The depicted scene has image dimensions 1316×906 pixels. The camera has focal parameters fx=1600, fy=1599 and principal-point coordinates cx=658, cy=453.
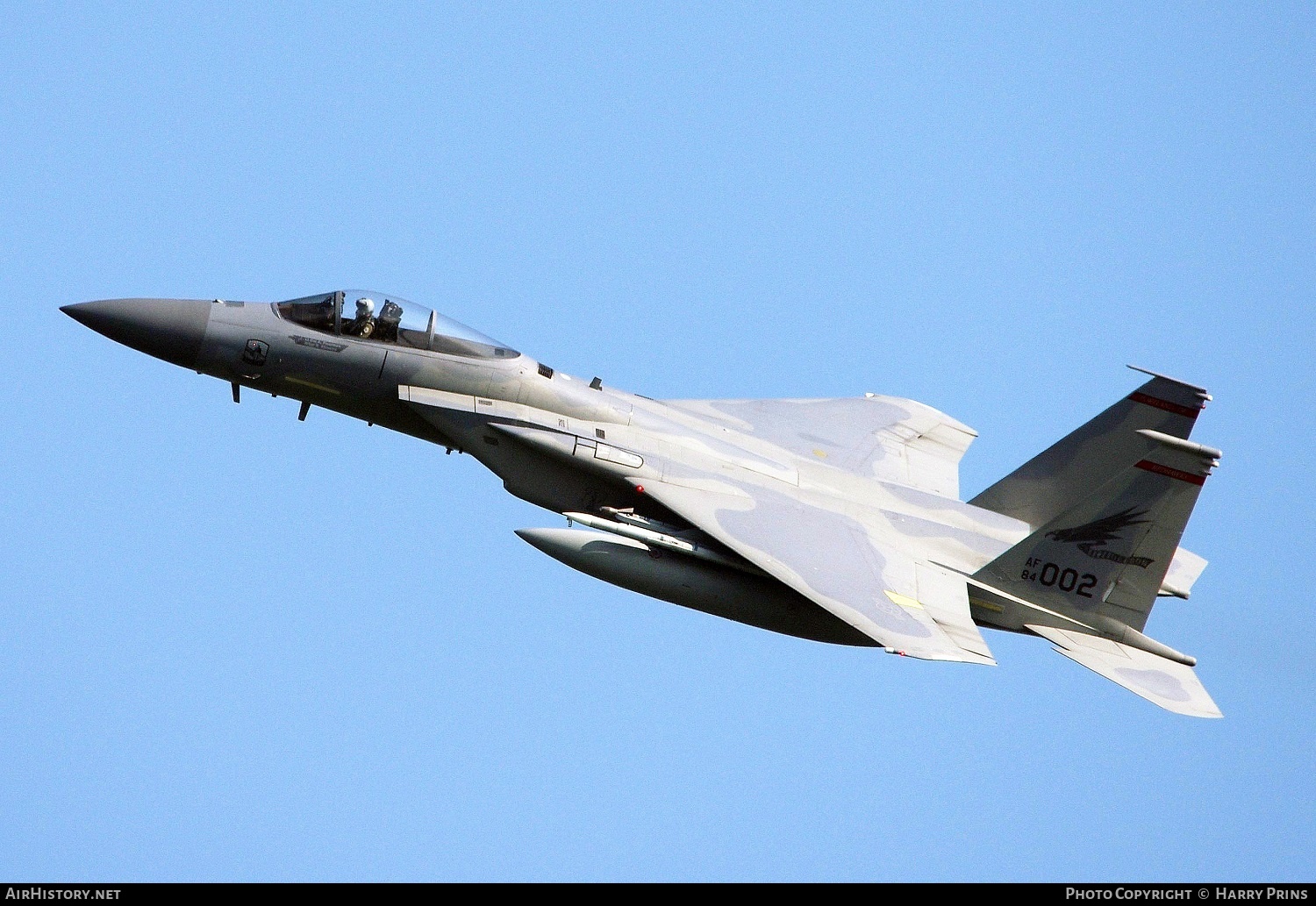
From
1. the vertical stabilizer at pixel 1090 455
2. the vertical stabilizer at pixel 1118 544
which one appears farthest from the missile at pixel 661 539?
the vertical stabilizer at pixel 1090 455

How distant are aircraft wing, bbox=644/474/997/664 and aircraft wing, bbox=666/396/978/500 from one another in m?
1.72

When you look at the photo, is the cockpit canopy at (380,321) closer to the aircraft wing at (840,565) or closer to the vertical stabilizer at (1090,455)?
the aircraft wing at (840,565)

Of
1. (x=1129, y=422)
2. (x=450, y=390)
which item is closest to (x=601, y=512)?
(x=450, y=390)

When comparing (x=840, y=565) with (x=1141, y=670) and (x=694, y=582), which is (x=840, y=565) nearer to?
(x=694, y=582)

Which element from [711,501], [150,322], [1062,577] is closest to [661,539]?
[711,501]

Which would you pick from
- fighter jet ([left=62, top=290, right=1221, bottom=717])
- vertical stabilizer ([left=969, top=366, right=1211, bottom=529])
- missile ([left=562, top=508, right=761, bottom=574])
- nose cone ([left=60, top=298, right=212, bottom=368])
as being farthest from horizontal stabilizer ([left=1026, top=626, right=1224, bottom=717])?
nose cone ([left=60, top=298, right=212, bottom=368])

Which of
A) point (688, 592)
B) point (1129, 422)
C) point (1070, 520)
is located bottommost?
point (688, 592)

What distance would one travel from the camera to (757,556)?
17.5 metres

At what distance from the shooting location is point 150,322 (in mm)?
18156

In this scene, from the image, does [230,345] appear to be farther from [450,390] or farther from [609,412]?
[609,412]

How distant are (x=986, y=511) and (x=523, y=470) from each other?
594cm

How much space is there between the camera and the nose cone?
715 inches

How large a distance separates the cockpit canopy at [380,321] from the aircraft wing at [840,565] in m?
2.85

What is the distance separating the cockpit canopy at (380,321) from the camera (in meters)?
18.5
